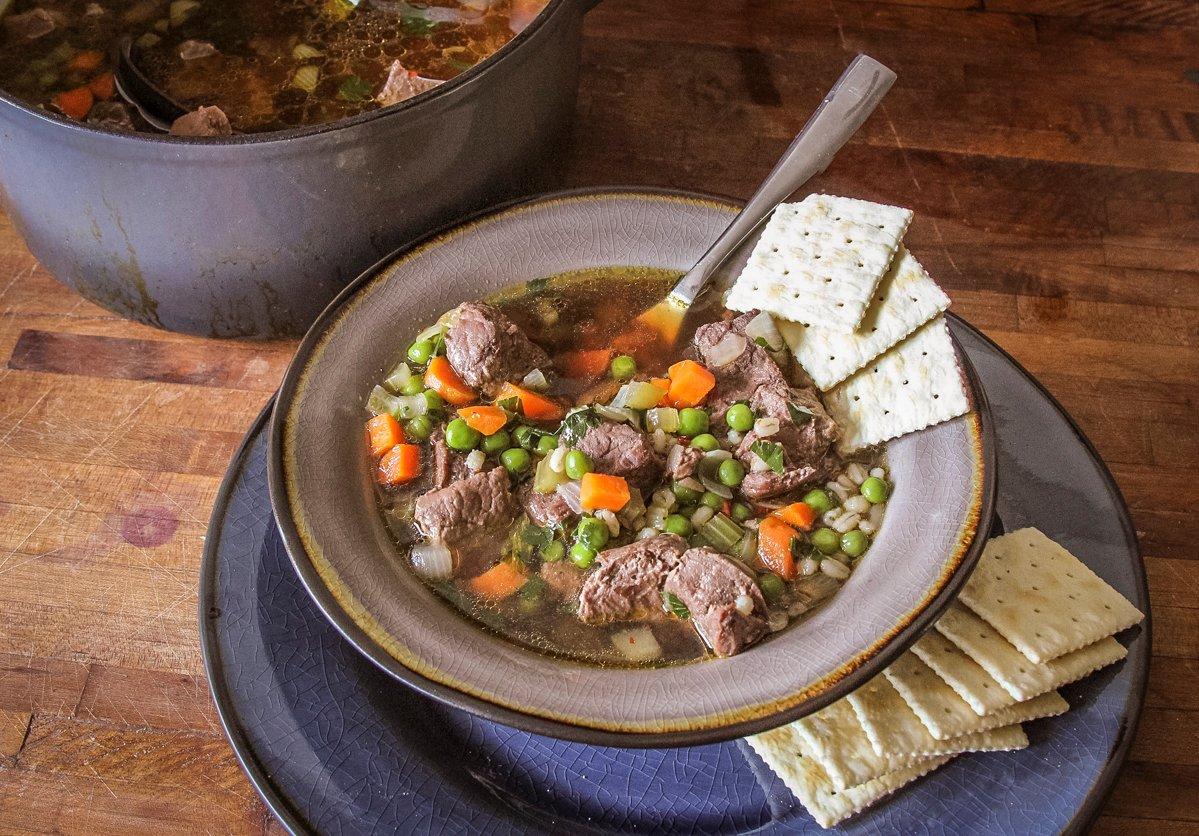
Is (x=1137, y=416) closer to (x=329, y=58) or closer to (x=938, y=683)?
(x=938, y=683)

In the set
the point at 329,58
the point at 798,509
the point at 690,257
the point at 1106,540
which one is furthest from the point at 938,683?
the point at 329,58

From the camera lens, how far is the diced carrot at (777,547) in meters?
3.05

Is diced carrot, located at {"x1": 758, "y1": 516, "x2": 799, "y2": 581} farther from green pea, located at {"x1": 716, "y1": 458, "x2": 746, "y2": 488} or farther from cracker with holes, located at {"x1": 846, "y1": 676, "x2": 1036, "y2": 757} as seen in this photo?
cracker with holes, located at {"x1": 846, "y1": 676, "x2": 1036, "y2": 757}

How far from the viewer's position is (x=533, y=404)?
11.1 feet

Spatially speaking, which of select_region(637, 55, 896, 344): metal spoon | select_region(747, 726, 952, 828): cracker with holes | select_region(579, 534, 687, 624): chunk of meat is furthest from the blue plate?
select_region(637, 55, 896, 344): metal spoon

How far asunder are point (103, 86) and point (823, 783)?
3265 millimetres

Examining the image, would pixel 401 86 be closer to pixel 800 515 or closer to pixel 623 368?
pixel 623 368

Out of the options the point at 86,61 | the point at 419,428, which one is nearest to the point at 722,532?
the point at 419,428

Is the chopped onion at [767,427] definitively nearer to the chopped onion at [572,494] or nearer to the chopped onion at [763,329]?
the chopped onion at [763,329]

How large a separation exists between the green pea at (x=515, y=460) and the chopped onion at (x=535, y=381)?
25 cm

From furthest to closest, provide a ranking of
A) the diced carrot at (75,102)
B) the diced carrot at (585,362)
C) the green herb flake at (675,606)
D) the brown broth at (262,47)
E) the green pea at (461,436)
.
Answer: the brown broth at (262,47) < the diced carrot at (75,102) < the diced carrot at (585,362) < the green pea at (461,436) < the green herb flake at (675,606)

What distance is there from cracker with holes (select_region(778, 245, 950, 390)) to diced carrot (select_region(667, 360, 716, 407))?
11.9 inches

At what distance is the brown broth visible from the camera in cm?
396

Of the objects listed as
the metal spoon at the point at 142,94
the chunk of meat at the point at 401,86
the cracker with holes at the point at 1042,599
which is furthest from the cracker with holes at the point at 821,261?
the metal spoon at the point at 142,94
